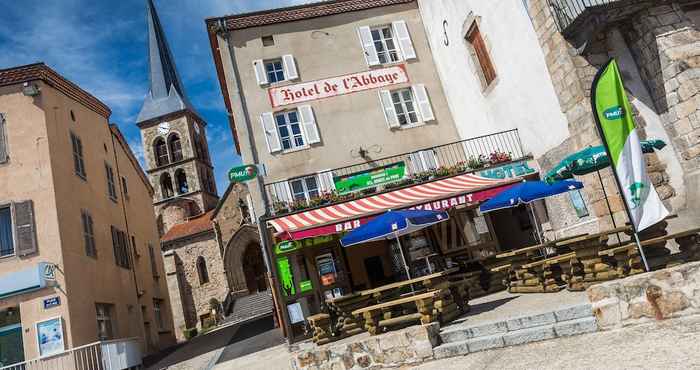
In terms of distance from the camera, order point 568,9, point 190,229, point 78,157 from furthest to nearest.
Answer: point 190,229 → point 78,157 → point 568,9

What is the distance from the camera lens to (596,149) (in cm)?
873

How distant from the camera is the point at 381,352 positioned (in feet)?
19.7

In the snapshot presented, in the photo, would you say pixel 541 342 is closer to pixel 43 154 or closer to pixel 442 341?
pixel 442 341

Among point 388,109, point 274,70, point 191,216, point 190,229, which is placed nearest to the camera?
point 388,109

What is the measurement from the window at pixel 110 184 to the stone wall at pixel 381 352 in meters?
13.4

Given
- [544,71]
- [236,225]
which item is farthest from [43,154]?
[236,225]

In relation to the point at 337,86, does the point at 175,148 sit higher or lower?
higher

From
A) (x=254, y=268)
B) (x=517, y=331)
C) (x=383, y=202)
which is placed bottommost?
(x=517, y=331)

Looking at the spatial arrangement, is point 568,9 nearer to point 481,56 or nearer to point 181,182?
point 481,56

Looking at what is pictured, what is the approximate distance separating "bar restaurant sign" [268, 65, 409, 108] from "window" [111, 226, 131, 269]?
717 centimetres

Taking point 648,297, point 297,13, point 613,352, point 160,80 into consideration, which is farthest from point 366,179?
point 160,80

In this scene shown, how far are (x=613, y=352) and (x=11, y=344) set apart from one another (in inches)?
519

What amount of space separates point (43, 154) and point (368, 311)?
10500 millimetres

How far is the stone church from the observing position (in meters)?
32.1
